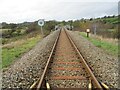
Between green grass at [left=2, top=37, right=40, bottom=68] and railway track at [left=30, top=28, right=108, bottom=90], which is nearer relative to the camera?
railway track at [left=30, top=28, right=108, bottom=90]

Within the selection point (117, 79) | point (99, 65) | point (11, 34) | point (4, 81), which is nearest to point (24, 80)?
point (4, 81)

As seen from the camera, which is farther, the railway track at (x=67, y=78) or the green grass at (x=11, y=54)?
the green grass at (x=11, y=54)

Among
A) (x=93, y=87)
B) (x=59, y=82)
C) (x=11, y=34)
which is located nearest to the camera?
(x=93, y=87)

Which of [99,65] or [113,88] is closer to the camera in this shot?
[113,88]

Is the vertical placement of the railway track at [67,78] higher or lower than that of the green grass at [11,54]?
higher

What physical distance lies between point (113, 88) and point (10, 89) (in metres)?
2.59

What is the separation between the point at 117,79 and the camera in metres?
7.66

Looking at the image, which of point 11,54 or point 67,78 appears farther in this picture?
point 11,54

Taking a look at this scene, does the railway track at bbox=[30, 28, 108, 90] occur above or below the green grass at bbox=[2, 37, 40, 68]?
above

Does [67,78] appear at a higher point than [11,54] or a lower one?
higher

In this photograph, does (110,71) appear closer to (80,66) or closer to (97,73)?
(97,73)

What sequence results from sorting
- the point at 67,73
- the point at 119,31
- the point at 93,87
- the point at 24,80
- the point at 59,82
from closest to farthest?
the point at 93,87 < the point at 59,82 < the point at 24,80 < the point at 67,73 < the point at 119,31

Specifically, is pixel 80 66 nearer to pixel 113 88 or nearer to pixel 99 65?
pixel 99 65

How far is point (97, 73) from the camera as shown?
8.45 metres
